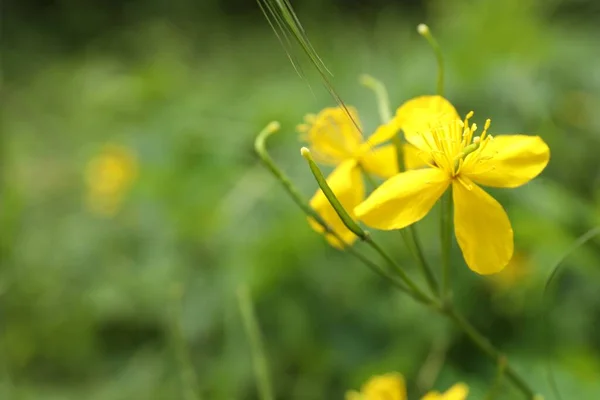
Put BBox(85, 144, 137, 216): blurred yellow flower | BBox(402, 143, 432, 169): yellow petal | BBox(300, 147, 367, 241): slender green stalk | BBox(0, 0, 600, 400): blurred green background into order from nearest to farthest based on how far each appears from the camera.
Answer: BBox(300, 147, 367, 241): slender green stalk
BBox(402, 143, 432, 169): yellow petal
BBox(0, 0, 600, 400): blurred green background
BBox(85, 144, 137, 216): blurred yellow flower

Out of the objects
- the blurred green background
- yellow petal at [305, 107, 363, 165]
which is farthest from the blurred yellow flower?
yellow petal at [305, 107, 363, 165]

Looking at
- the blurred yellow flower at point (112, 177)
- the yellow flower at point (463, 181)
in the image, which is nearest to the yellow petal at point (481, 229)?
the yellow flower at point (463, 181)

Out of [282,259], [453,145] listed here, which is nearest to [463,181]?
Result: [453,145]

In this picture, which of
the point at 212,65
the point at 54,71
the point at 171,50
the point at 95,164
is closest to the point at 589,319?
the point at 95,164

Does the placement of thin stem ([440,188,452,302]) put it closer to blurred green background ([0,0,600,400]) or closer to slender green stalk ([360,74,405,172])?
slender green stalk ([360,74,405,172])

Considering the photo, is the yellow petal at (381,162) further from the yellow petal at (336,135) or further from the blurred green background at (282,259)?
the blurred green background at (282,259)

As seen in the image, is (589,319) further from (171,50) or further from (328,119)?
(171,50)

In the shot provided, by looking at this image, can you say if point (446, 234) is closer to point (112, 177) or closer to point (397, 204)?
point (397, 204)
